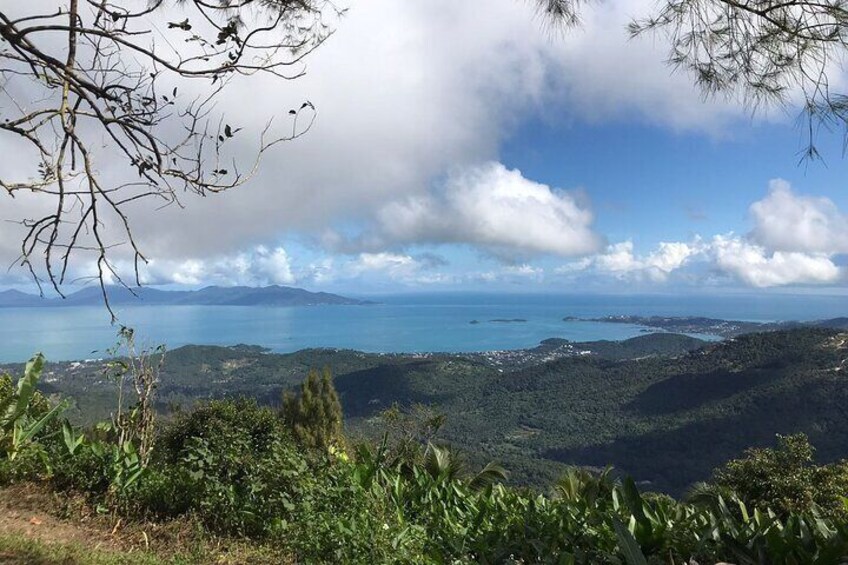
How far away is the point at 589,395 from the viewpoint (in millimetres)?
82438

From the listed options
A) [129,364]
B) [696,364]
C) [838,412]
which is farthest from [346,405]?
[129,364]

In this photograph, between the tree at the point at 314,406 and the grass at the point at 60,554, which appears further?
the tree at the point at 314,406

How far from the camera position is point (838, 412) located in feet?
175

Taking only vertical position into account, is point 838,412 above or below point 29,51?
below

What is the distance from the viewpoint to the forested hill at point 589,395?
53.8 metres

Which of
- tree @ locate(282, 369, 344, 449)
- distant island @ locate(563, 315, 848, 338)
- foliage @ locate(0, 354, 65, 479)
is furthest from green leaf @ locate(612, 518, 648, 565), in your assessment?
distant island @ locate(563, 315, 848, 338)

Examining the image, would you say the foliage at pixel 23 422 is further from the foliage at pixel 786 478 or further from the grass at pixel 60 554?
the foliage at pixel 786 478

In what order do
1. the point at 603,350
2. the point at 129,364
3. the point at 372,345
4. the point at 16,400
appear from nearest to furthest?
the point at 16,400
the point at 129,364
the point at 603,350
the point at 372,345

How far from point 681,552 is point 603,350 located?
417 feet

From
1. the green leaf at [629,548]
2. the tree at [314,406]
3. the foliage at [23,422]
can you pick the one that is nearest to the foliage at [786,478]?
the green leaf at [629,548]

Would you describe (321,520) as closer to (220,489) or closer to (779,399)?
(220,489)

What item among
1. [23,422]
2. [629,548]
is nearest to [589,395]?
[23,422]

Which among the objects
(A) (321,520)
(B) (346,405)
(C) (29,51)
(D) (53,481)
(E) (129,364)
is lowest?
(B) (346,405)

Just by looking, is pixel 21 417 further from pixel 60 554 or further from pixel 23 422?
pixel 60 554
